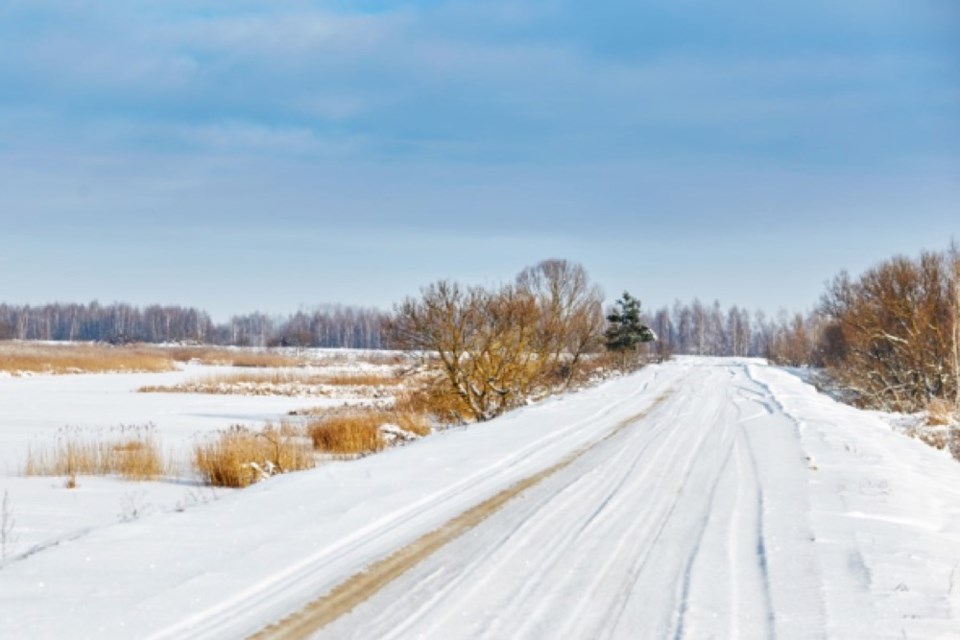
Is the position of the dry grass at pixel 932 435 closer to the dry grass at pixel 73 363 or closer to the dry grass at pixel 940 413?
the dry grass at pixel 940 413

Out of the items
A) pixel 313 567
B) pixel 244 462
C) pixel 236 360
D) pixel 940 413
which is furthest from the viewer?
pixel 236 360

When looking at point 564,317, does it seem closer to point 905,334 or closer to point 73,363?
point 905,334

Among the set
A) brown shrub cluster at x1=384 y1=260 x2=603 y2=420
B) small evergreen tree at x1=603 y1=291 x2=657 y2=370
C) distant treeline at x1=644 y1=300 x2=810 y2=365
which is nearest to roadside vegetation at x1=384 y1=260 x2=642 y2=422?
brown shrub cluster at x1=384 y1=260 x2=603 y2=420

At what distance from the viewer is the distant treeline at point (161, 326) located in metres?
179

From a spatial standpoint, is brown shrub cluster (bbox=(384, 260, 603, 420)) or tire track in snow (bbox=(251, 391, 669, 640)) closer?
tire track in snow (bbox=(251, 391, 669, 640))

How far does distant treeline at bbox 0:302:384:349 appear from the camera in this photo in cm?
17862

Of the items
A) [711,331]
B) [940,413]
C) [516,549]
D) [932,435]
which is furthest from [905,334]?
[711,331]

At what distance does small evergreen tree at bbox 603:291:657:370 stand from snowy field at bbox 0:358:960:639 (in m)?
49.3

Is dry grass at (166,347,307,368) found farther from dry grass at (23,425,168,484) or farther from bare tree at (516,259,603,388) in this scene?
dry grass at (23,425,168,484)

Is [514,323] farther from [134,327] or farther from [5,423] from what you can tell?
[134,327]

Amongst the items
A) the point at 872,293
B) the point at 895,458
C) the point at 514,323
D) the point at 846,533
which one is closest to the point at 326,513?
the point at 846,533

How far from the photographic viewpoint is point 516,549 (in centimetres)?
650

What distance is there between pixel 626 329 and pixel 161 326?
148741 millimetres

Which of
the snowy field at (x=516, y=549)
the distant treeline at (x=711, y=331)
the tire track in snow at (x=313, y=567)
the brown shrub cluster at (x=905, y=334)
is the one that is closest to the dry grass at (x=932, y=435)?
the snowy field at (x=516, y=549)
